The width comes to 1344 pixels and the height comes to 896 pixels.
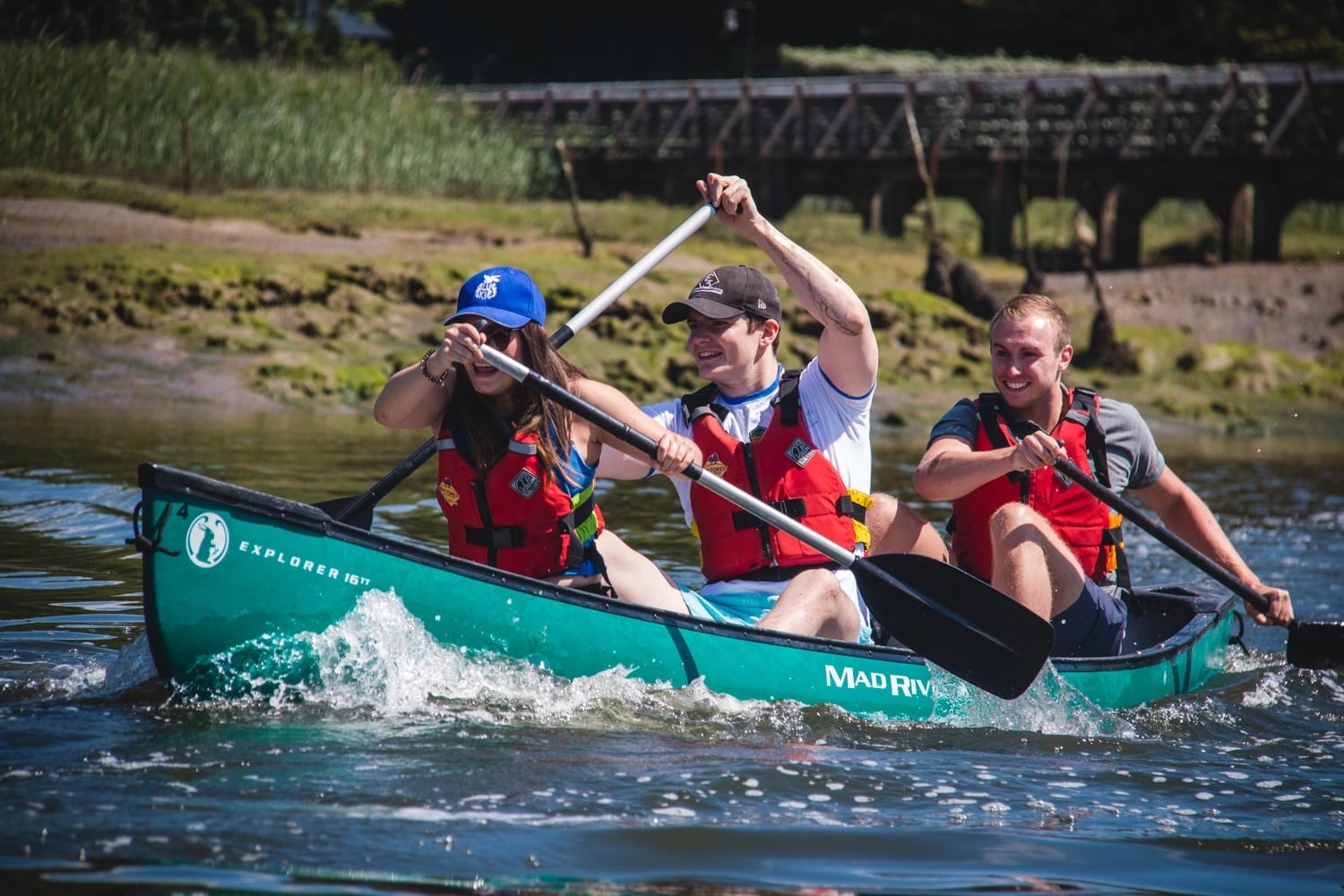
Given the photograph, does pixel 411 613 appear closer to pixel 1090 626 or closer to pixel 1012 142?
pixel 1090 626

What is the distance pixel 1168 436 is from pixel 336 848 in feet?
39.4

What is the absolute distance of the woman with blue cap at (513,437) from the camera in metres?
4.53

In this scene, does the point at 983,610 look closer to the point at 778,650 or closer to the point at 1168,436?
the point at 778,650

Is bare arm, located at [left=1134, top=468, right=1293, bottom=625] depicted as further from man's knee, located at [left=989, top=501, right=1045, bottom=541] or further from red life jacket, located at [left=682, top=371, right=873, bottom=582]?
red life jacket, located at [left=682, top=371, right=873, bottom=582]

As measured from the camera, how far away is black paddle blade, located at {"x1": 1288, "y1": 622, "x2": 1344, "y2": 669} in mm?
5773

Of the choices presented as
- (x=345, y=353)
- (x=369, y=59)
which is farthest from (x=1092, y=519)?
(x=369, y=59)

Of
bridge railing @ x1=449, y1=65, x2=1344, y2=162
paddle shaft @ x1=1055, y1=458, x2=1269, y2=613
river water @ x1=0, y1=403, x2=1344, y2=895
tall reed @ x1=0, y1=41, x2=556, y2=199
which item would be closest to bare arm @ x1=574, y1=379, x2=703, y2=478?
river water @ x1=0, y1=403, x2=1344, y2=895

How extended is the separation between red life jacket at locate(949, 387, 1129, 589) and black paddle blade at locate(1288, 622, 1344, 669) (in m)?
1.01

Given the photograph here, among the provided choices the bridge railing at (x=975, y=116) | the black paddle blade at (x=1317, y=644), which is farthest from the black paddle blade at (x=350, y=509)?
the bridge railing at (x=975, y=116)

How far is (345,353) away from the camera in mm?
13180

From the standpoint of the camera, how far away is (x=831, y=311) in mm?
4645

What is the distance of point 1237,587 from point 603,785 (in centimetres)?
267

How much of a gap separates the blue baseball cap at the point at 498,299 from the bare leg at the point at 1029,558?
1.64 metres

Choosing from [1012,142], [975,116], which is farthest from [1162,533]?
[975,116]
